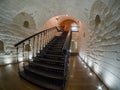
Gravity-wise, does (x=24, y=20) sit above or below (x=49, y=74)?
above

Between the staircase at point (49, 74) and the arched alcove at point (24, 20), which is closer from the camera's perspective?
the staircase at point (49, 74)

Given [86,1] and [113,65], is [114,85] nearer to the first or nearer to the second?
[113,65]

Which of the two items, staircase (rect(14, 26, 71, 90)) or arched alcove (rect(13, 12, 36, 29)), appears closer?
staircase (rect(14, 26, 71, 90))

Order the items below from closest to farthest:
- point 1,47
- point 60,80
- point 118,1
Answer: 1. point 118,1
2. point 60,80
3. point 1,47

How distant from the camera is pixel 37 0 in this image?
5.68m

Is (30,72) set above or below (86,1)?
below

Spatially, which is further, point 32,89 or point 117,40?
point 32,89

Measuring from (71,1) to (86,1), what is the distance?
2.84ft

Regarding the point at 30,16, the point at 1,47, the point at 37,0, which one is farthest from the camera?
the point at 30,16

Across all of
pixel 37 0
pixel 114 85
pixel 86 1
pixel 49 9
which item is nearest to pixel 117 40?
pixel 114 85

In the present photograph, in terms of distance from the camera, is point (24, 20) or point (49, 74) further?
point (24, 20)

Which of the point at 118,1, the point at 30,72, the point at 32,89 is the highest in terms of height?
the point at 118,1

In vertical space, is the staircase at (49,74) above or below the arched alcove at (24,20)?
below

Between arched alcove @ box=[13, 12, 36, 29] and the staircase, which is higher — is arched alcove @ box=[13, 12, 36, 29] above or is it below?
above
